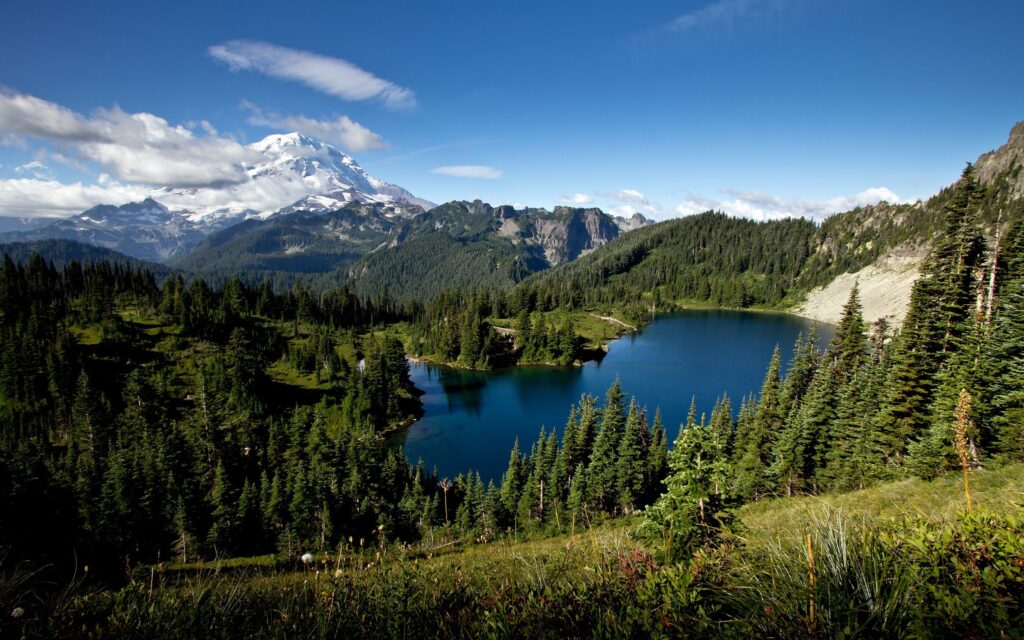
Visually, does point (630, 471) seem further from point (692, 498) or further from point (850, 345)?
point (692, 498)

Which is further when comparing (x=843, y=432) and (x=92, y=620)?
(x=843, y=432)

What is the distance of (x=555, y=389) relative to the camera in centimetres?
11000

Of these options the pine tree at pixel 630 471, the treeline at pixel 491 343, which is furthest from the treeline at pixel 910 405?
the treeline at pixel 491 343

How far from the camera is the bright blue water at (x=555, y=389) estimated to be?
77519mm

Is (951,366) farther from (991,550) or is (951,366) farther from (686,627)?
(686,627)

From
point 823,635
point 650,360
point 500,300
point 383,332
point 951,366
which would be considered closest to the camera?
point 823,635

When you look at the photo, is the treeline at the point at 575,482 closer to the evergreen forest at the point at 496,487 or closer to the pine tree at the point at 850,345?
the evergreen forest at the point at 496,487

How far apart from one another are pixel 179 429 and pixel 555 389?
73547mm

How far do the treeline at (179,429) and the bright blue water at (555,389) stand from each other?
31.7ft

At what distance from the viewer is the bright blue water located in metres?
77.5

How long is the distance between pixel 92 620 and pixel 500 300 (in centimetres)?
19246

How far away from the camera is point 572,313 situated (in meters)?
198

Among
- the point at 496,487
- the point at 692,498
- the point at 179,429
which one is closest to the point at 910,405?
the point at 692,498

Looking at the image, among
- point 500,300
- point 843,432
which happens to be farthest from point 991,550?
point 500,300
